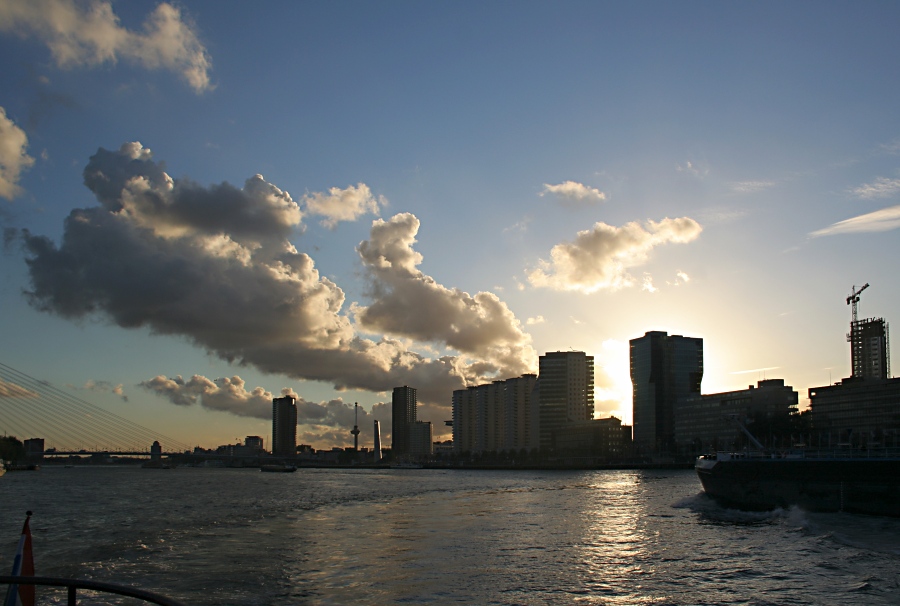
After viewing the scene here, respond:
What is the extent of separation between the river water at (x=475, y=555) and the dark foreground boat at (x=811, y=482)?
2.19 metres

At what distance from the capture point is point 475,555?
40688 mm

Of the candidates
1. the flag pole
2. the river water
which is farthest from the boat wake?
the flag pole

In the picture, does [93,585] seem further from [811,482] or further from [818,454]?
[818,454]

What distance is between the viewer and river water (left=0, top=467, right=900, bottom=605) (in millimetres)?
30719

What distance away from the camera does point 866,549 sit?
42.8m

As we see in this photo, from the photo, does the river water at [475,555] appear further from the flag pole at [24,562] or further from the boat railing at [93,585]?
the boat railing at [93,585]

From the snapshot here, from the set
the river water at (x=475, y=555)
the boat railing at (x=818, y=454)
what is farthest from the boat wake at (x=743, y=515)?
the boat railing at (x=818, y=454)

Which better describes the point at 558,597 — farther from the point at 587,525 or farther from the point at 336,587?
the point at 587,525

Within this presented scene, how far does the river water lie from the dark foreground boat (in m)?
2.19

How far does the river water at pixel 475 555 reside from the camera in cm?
3072

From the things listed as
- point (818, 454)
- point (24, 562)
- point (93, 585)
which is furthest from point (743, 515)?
point (93, 585)

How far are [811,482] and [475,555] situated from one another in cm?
3937

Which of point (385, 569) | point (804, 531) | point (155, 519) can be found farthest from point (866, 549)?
point (155, 519)

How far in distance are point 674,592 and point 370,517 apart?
38814mm
